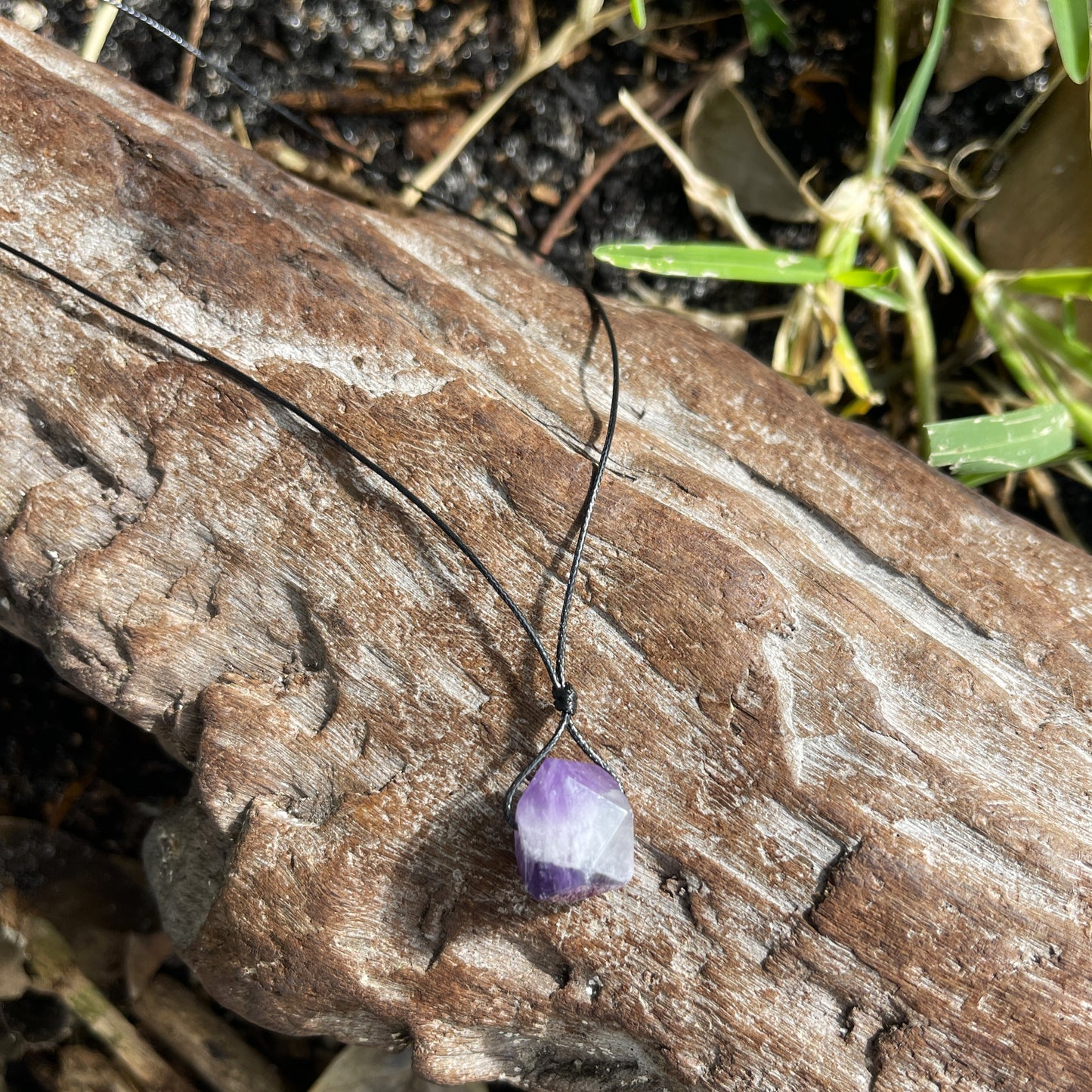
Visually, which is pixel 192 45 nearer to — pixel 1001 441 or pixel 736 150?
pixel 736 150

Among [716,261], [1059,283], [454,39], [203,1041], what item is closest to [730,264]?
[716,261]

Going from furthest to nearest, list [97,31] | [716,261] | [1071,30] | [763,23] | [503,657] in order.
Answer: [763,23]
[97,31]
[716,261]
[1071,30]
[503,657]

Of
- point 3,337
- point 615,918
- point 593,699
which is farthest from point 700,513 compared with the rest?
point 3,337

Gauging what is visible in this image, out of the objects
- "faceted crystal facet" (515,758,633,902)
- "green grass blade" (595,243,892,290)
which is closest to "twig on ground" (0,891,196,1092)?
"faceted crystal facet" (515,758,633,902)

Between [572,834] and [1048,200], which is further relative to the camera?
[1048,200]

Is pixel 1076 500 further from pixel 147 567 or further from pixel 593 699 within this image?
pixel 147 567

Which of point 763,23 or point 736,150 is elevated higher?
point 763,23
